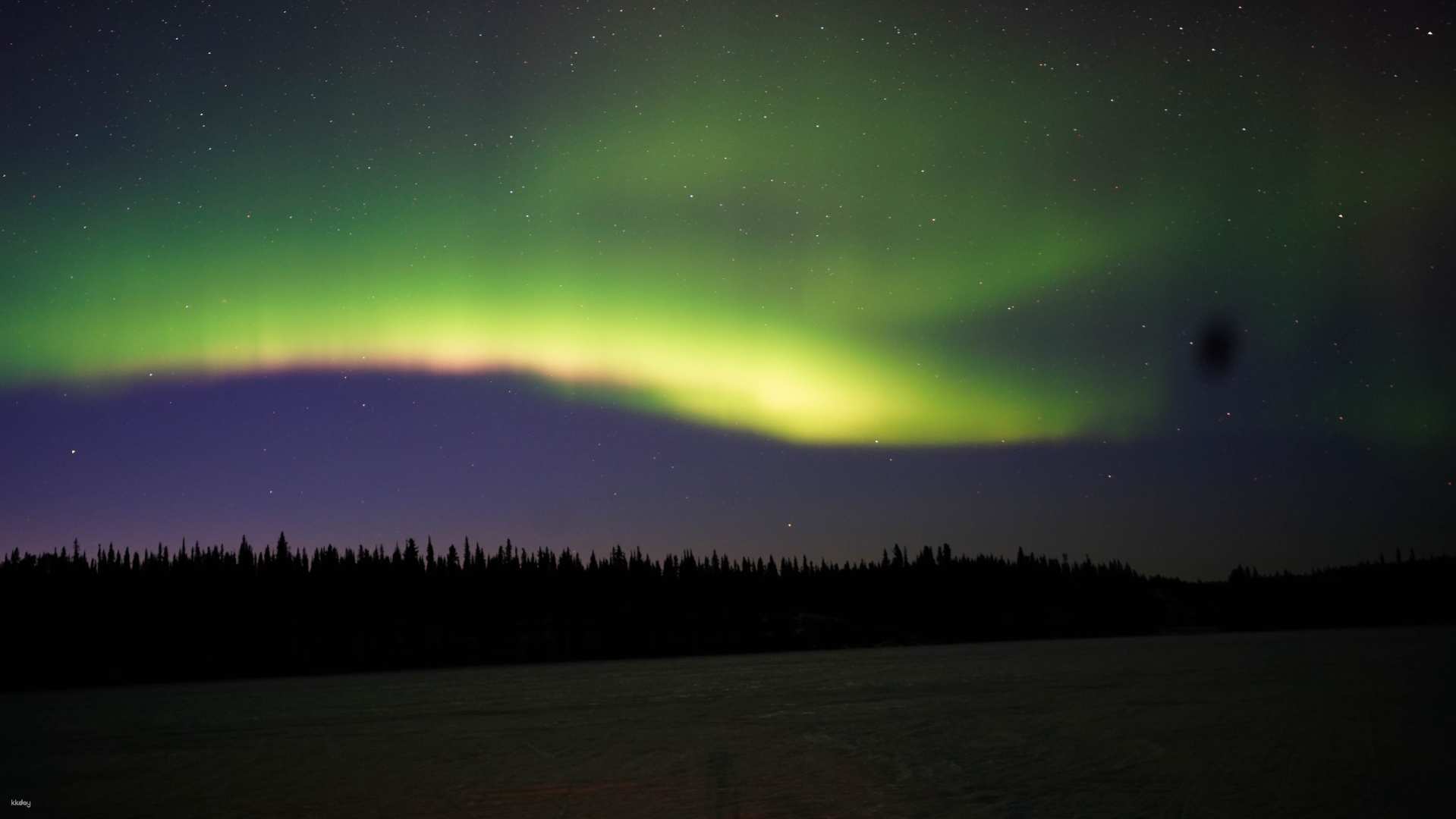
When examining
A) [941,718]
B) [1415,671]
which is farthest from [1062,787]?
[1415,671]

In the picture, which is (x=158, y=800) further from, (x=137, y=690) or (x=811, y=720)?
(x=137, y=690)

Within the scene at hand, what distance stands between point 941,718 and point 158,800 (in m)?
27.2

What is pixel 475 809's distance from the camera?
24.0 m

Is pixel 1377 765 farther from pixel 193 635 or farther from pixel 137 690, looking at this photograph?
pixel 193 635

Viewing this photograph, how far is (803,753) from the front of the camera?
32.7 meters

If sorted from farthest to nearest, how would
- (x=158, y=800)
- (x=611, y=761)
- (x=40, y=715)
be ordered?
(x=40, y=715) → (x=611, y=761) → (x=158, y=800)

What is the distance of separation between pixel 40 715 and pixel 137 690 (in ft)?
184

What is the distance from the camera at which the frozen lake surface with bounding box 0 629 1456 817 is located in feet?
78.7

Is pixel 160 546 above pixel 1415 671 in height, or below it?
above

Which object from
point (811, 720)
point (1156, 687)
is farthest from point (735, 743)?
point (1156, 687)

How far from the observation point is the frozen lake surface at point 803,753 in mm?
24000

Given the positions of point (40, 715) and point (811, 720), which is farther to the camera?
point (40, 715)

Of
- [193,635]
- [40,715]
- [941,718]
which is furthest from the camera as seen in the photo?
[193,635]

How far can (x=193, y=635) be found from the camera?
183 metres
